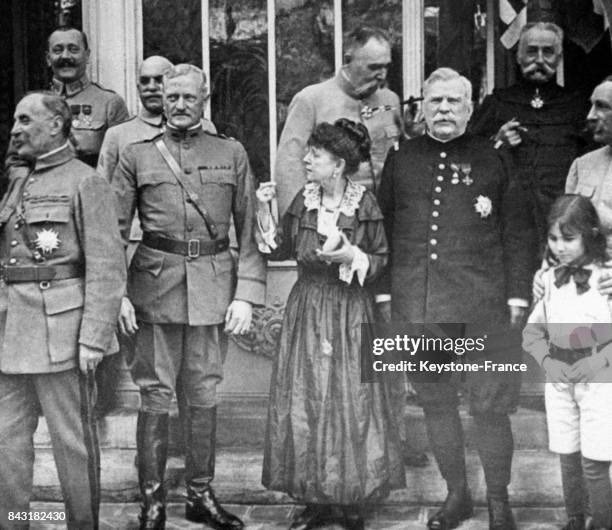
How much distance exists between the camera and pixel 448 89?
4180 mm

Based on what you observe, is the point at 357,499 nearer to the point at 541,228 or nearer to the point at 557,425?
the point at 557,425

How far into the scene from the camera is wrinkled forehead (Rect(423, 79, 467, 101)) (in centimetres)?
418

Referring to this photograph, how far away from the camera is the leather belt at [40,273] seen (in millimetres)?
4016

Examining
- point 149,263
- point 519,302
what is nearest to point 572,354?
point 519,302

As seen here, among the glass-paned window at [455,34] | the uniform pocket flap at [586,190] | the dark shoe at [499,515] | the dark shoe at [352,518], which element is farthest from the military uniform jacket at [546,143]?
the dark shoe at [352,518]

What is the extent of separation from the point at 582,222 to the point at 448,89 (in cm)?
67

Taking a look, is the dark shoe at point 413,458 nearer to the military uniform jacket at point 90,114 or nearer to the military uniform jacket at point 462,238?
the military uniform jacket at point 462,238

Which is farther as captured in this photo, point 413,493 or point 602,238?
point 413,493

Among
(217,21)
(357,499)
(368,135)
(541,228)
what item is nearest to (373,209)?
(368,135)

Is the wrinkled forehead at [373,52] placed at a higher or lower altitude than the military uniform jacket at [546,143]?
higher

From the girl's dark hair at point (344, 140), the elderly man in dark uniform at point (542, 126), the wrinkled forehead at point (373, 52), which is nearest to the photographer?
the girl's dark hair at point (344, 140)

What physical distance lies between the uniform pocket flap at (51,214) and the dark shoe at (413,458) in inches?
66.4

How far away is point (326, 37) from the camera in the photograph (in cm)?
525

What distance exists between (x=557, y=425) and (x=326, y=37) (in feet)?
6.90
